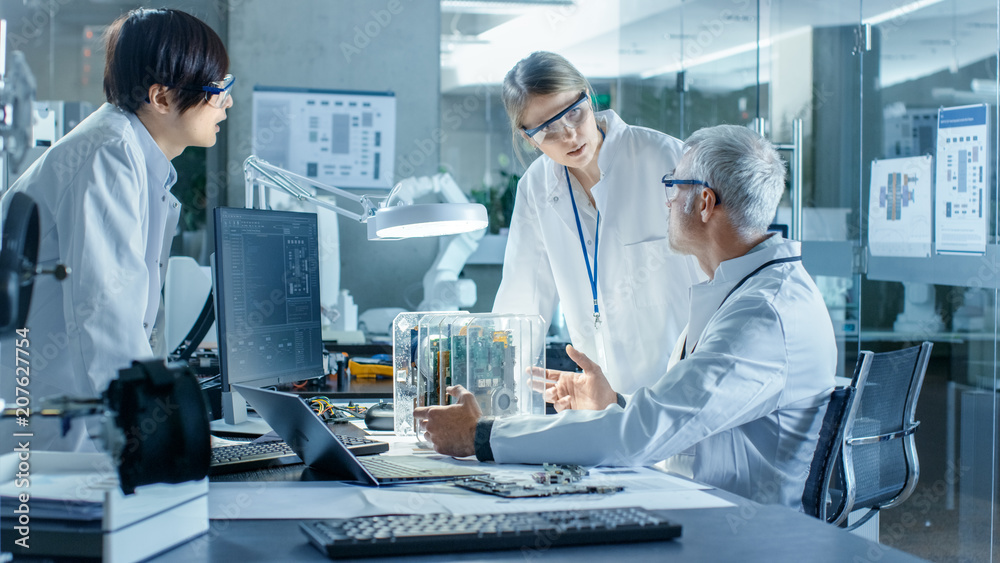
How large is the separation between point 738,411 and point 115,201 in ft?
3.78

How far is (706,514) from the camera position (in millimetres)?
1171

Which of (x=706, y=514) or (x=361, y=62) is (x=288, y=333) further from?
(x=361, y=62)

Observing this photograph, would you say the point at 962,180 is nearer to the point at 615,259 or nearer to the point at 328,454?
the point at 615,259

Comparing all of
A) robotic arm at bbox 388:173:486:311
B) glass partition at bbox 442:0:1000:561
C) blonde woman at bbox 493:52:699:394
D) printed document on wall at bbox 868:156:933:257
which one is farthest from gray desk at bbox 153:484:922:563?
robotic arm at bbox 388:173:486:311

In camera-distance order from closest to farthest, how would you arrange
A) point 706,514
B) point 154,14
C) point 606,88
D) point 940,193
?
point 706,514
point 154,14
point 940,193
point 606,88

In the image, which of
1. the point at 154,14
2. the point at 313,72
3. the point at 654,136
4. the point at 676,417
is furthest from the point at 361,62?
the point at 676,417

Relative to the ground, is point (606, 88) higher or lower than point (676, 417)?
higher

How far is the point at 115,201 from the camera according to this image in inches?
58.4

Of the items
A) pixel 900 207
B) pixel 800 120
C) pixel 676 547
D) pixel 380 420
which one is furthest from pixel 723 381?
Answer: pixel 800 120

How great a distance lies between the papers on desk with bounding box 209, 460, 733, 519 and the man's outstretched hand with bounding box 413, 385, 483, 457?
135 mm

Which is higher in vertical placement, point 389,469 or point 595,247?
point 595,247

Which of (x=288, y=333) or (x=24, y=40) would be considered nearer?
(x=288, y=333)

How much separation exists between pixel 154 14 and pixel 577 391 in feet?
3.77

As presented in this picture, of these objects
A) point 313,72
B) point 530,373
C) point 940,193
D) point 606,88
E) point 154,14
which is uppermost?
point 606,88
